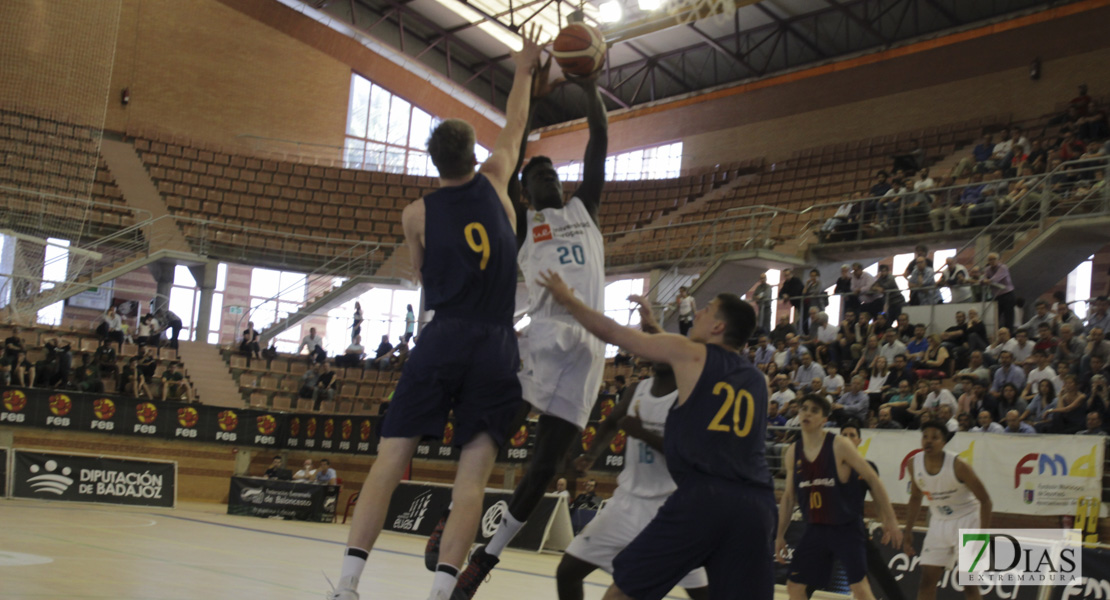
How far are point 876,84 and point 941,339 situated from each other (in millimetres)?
13819

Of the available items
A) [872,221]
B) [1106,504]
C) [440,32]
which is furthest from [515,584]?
[440,32]

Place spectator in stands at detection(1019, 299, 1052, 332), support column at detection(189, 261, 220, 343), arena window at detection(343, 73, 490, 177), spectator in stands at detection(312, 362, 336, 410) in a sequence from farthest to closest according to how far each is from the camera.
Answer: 1. arena window at detection(343, 73, 490, 177)
2. support column at detection(189, 261, 220, 343)
3. spectator in stands at detection(312, 362, 336, 410)
4. spectator in stands at detection(1019, 299, 1052, 332)

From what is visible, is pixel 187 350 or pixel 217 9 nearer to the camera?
pixel 187 350

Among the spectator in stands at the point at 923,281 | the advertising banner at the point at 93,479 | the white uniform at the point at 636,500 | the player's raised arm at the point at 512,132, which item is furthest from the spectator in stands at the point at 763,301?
the player's raised arm at the point at 512,132

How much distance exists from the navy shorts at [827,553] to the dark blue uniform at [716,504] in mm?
3245

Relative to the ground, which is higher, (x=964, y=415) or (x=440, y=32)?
(x=440, y=32)

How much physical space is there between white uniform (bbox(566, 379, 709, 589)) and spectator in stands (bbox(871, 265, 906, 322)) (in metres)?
12.2

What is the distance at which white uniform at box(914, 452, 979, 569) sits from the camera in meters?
8.04

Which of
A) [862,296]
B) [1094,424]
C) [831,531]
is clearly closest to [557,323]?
[831,531]

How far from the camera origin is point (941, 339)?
50.8ft

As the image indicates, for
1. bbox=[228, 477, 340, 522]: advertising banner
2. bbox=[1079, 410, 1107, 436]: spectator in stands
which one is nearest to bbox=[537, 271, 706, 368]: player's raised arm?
bbox=[1079, 410, 1107, 436]: spectator in stands

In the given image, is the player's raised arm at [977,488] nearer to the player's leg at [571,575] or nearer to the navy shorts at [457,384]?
the player's leg at [571,575]

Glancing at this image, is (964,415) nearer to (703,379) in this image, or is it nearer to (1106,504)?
(1106,504)

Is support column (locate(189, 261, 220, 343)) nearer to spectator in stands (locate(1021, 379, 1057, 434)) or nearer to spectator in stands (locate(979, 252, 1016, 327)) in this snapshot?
spectator in stands (locate(979, 252, 1016, 327))
